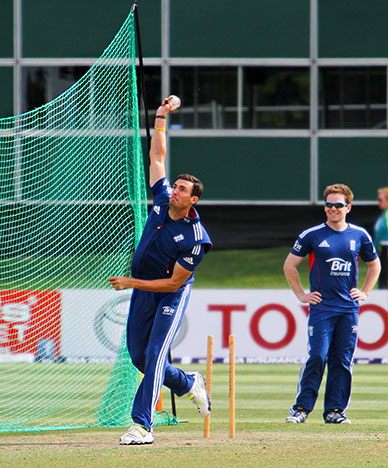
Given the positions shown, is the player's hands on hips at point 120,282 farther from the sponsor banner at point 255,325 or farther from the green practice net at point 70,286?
the sponsor banner at point 255,325

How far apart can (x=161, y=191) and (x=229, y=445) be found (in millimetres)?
2028

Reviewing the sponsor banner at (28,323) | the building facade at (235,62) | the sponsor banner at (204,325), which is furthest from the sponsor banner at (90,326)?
the building facade at (235,62)

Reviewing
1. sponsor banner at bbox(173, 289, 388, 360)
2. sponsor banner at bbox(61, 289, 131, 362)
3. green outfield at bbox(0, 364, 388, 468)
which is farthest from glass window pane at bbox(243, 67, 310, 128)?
green outfield at bbox(0, 364, 388, 468)

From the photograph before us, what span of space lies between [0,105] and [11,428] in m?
16.4

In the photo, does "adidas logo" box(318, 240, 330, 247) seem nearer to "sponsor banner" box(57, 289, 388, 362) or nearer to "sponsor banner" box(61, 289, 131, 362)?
Answer: "sponsor banner" box(61, 289, 131, 362)

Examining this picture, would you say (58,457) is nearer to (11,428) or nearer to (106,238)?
(11,428)

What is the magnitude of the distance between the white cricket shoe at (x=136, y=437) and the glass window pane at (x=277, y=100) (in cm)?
1797

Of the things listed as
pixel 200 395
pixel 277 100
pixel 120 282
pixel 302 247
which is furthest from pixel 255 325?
pixel 277 100

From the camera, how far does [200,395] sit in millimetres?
8156

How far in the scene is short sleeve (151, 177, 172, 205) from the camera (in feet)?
25.9

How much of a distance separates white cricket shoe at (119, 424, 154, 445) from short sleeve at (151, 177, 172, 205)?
5.69 ft

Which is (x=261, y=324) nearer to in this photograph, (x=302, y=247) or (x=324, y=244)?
(x=302, y=247)

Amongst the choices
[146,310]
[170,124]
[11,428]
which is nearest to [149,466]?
[146,310]

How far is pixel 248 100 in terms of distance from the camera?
82.1 feet
